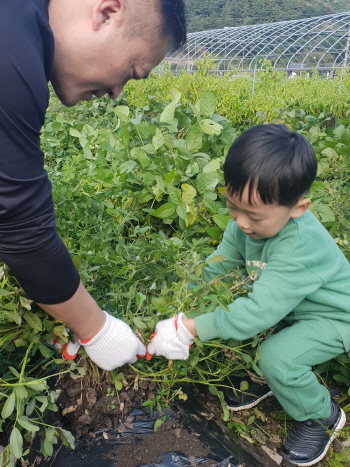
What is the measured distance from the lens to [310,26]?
43.1ft

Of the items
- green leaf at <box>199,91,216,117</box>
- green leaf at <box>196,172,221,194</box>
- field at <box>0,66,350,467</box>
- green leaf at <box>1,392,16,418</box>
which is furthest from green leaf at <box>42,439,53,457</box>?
green leaf at <box>199,91,216,117</box>

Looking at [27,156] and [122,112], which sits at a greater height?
[27,156]

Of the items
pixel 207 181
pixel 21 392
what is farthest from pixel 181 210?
pixel 21 392

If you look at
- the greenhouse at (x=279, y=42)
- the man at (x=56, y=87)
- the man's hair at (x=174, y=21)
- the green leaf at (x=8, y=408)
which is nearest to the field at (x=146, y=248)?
the green leaf at (x=8, y=408)

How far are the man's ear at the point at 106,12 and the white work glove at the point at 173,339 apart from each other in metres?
0.90

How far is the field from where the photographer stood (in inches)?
52.7

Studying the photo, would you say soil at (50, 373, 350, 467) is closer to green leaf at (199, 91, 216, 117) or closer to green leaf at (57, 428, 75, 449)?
green leaf at (57, 428, 75, 449)

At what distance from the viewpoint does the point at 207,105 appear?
9.00ft

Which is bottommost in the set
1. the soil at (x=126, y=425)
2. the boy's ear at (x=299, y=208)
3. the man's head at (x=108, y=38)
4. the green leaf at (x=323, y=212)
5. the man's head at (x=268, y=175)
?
the soil at (x=126, y=425)

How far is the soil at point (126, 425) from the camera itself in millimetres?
1306

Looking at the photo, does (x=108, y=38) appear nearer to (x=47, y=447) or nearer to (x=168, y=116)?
(x=47, y=447)

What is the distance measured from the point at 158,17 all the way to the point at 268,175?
1.77 feet

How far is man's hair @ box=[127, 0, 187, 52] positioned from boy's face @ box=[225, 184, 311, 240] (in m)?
0.50

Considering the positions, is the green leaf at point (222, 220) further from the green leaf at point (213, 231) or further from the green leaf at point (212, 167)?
the green leaf at point (212, 167)
